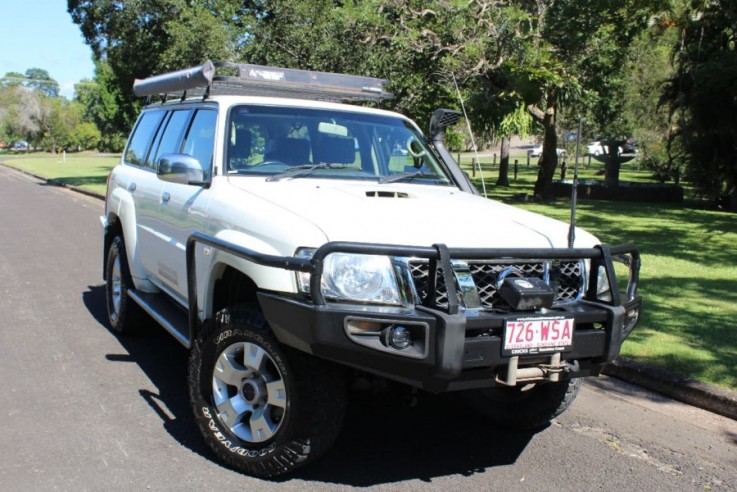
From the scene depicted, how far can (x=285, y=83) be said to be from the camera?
5.48m

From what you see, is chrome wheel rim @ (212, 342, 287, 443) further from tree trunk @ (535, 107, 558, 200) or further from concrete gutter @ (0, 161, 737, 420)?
tree trunk @ (535, 107, 558, 200)

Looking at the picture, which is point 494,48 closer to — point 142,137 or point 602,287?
point 142,137

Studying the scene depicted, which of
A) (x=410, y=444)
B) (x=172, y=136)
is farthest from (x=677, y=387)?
(x=172, y=136)

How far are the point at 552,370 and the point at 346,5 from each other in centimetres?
1280

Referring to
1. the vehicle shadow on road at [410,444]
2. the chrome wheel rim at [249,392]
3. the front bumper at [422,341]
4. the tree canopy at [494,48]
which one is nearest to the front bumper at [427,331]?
the front bumper at [422,341]

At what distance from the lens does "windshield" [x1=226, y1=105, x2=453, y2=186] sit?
186 inches

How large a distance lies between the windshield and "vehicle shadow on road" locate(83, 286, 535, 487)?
1503 mm

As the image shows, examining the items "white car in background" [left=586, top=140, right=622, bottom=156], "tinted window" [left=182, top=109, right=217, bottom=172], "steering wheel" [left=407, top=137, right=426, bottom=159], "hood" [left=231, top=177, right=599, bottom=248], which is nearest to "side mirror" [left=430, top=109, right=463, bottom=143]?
"steering wheel" [left=407, top=137, right=426, bottom=159]

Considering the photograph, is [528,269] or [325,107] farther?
[325,107]

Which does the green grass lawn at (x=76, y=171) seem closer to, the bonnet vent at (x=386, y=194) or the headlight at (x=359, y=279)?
the bonnet vent at (x=386, y=194)

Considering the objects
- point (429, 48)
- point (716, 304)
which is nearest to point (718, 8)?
point (429, 48)

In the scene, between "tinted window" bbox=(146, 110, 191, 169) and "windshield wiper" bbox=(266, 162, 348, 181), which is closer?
"windshield wiper" bbox=(266, 162, 348, 181)

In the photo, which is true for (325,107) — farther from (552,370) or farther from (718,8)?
(718,8)

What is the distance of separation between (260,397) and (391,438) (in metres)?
1.01
